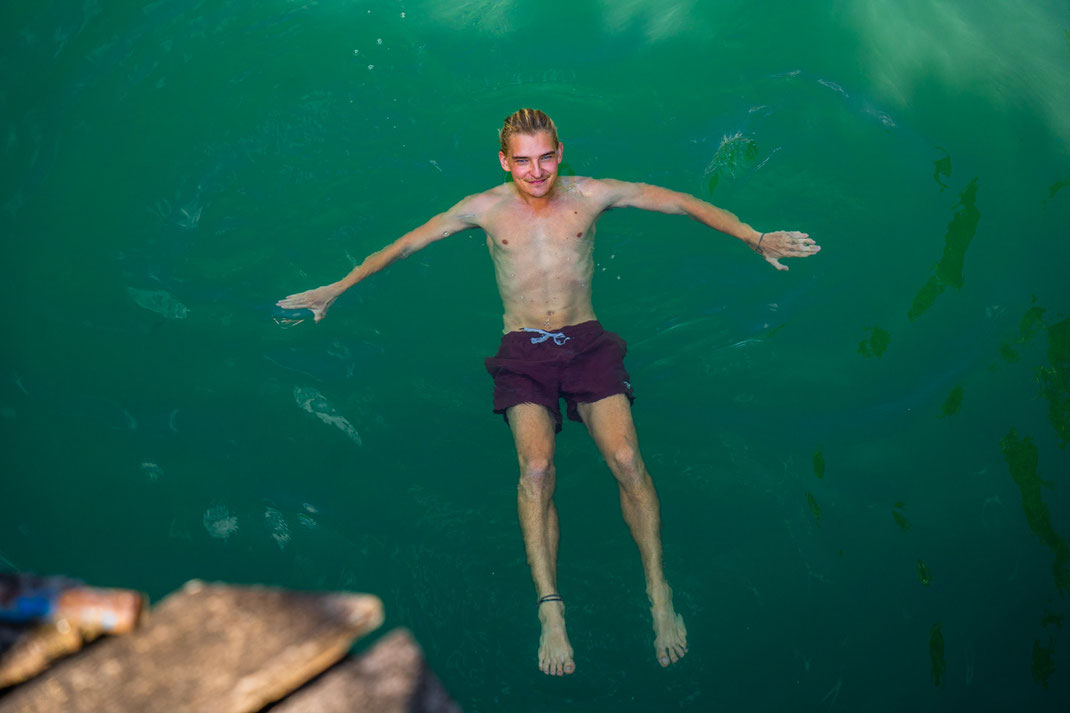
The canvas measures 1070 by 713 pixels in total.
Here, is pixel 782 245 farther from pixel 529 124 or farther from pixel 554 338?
pixel 529 124

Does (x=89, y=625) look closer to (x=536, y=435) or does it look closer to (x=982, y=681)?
(x=536, y=435)

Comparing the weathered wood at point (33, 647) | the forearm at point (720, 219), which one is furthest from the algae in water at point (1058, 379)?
the weathered wood at point (33, 647)

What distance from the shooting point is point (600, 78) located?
482cm

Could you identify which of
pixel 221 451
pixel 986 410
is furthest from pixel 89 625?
pixel 986 410

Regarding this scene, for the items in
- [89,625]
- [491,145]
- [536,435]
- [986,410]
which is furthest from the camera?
[491,145]

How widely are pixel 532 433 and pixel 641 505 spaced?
1.79 feet

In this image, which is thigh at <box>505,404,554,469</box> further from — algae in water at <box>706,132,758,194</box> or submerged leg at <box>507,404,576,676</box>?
algae in water at <box>706,132,758,194</box>

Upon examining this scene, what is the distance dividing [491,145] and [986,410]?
121 inches

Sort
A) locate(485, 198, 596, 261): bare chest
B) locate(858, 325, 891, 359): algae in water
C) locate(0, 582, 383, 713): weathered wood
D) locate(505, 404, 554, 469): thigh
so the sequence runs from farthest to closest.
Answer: locate(858, 325, 891, 359): algae in water < locate(485, 198, 596, 261): bare chest < locate(505, 404, 554, 469): thigh < locate(0, 582, 383, 713): weathered wood

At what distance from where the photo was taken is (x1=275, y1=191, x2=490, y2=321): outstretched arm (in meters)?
3.86

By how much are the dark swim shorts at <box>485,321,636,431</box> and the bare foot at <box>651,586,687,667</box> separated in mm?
894

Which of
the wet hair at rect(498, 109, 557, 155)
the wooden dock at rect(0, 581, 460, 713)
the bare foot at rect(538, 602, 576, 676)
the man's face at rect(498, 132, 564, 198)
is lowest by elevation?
the bare foot at rect(538, 602, 576, 676)

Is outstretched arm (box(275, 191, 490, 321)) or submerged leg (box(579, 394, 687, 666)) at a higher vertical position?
outstretched arm (box(275, 191, 490, 321))

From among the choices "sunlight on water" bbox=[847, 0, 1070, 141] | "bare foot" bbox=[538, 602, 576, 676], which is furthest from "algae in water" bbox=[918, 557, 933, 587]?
"sunlight on water" bbox=[847, 0, 1070, 141]
